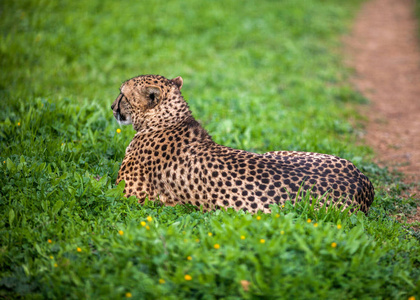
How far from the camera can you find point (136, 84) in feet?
15.6

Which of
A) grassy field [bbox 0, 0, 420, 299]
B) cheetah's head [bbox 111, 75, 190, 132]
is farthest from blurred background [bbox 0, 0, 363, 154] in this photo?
cheetah's head [bbox 111, 75, 190, 132]

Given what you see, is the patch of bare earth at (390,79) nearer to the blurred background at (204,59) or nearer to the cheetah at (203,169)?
the blurred background at (204,59)

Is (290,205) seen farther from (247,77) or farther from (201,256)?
(247,77)

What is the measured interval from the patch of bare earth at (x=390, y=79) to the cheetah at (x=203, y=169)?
4.22 ft

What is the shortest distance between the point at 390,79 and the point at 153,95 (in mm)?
7894

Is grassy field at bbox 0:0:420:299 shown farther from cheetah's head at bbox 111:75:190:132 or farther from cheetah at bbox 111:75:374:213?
cheetah's head at bbox 111:75:190:132

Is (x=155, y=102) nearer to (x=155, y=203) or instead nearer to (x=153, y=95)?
(x=153, y=95)

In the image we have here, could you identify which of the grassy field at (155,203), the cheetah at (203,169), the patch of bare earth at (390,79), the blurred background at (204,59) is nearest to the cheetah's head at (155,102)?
the cheetah at (203,169)

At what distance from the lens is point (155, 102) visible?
4734mm

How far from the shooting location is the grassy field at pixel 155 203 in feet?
10.4

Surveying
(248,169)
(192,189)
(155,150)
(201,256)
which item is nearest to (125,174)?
(155,150)

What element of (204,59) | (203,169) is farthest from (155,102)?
(204,59)

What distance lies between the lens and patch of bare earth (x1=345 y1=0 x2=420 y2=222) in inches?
276

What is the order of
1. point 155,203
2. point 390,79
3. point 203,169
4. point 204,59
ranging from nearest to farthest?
point 203,169 < point 155,203 < point 204,59 < point 390,79
